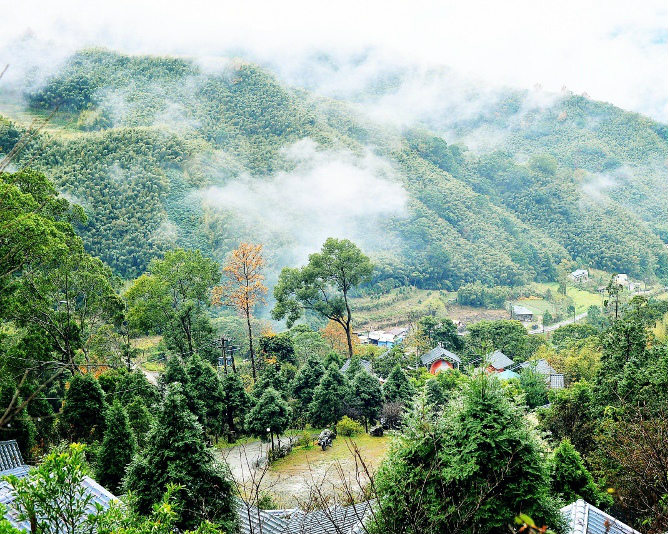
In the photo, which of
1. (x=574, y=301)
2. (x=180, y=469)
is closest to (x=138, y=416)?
(x=180, y=469)

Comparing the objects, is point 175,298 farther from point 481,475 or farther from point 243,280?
point 481,475

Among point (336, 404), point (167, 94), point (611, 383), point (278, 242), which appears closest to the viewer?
point (611, 383)

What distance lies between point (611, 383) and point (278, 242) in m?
40.8

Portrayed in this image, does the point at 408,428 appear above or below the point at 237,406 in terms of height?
above

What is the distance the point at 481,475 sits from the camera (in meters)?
6.03

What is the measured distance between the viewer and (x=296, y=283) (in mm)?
24656

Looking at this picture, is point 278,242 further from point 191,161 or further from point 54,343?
point 54,343

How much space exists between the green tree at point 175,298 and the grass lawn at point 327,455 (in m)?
6.62

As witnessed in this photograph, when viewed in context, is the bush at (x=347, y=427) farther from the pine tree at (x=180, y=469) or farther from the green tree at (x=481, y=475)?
the green tree at (x=481, y=475)

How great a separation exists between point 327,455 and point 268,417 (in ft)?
7.08

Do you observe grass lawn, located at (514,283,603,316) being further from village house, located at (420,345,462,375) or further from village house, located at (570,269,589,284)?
village house, located at (420,345,462,375)

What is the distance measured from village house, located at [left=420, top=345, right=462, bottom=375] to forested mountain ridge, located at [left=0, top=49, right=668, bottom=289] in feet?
72.6

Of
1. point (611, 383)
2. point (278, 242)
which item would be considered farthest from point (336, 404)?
point (278, 242)

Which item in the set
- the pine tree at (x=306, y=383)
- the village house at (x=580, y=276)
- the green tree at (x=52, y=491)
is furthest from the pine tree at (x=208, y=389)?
the village house at (x=580, y=276)
